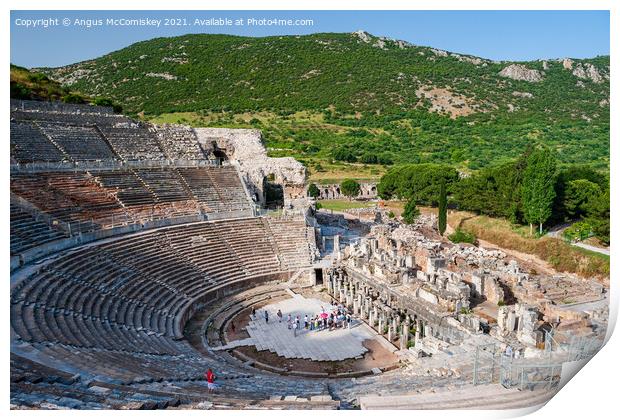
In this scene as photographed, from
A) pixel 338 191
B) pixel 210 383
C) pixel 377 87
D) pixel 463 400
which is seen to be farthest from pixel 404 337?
pixel 377 87

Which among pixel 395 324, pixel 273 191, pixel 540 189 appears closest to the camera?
pixel 395 324

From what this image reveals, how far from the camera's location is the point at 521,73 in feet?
297

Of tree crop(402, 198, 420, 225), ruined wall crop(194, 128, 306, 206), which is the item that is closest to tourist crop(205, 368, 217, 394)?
ruined wall crop(194, 128, 306, 206)

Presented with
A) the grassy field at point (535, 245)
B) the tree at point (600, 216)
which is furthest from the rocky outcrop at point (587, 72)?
the tree at point (600, 216)

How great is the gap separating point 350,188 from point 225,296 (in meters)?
33.8

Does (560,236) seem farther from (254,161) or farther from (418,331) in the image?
(254,161)

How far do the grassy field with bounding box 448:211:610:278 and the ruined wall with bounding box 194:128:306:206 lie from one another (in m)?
13.6

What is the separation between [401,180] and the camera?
47938mm

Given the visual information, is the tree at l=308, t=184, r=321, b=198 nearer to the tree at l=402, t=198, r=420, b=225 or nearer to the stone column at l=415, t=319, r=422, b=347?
the tree at l=402, t=198, r=420, b=225

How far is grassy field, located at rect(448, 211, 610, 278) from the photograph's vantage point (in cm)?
2659

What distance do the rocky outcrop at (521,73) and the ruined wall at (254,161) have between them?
→ 225ft

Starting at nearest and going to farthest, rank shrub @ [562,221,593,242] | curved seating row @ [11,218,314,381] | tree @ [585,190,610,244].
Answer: curved seating row @ [11,218,314,381], tree @ [585,190,610,244], shrub @ [562,221,593,242]

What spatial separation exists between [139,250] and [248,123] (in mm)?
51134

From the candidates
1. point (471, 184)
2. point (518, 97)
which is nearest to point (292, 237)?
point (471, 184)
